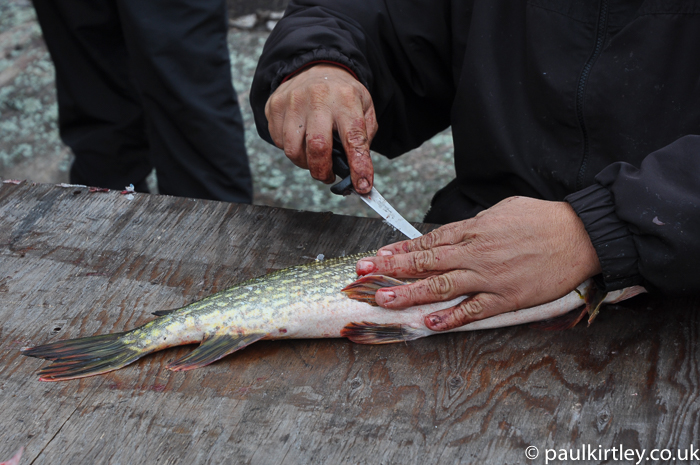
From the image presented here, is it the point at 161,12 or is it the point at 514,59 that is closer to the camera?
the point at 514,59

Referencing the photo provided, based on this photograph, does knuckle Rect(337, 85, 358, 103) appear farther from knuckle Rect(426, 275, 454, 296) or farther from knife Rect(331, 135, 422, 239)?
knuckle Rect(426, 275, 454, 296)

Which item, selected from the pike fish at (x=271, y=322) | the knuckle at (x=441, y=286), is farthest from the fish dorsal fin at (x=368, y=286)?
the knuckle at (x=441, y=286)

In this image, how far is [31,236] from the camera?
228cm

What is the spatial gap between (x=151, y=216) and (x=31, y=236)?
45 centimetres

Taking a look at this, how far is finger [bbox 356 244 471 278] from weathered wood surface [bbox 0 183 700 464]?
0.74ft

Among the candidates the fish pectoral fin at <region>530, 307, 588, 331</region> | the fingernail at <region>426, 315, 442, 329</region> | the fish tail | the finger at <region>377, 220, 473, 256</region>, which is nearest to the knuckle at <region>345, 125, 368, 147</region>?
the finger at <region>377, 220, 473, 256</region>

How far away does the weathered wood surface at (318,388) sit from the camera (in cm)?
150

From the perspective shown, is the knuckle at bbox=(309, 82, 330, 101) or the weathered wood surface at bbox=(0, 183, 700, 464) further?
the knuckle at bbox=(309, 82, 330, 101)

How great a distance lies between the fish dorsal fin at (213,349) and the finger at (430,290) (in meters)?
0.40

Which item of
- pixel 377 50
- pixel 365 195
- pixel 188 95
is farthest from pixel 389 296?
pixel 188 95

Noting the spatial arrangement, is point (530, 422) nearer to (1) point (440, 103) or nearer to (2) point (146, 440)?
(2) point (146, 440)

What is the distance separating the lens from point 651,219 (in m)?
1.58

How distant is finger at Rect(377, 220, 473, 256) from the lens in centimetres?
181

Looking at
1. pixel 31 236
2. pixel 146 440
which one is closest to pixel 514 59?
pixel 146 440
